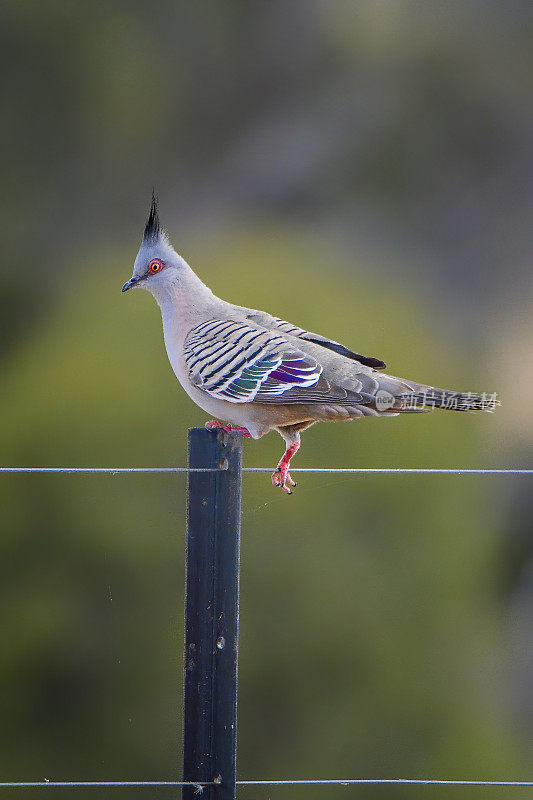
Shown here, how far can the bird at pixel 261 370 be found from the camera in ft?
4.76

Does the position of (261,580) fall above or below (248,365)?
below

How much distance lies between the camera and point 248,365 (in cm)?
155

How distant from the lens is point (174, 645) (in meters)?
2.80

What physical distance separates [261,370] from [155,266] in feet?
1.04

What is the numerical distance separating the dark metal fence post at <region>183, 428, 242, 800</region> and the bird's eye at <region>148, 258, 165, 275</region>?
581 mm

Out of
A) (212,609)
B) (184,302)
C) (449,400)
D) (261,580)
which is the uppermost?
(184,302)

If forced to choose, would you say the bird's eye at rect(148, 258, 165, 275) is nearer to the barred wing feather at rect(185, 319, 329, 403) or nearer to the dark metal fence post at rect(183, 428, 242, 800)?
the barred wing feather at rect(185, 319, 329, 403)

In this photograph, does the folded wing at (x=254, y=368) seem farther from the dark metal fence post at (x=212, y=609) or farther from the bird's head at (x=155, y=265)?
the dark metal fence post at (x=212, y=609)

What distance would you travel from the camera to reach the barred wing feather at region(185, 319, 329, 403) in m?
1.51

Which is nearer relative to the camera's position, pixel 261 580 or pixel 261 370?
pixel 261 370

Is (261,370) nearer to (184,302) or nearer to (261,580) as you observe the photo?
(184,302)

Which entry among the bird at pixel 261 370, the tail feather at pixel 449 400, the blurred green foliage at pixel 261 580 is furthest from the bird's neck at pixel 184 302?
the blurred green foliage at pixel 261 580

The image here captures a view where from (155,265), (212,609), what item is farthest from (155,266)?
(212,609)

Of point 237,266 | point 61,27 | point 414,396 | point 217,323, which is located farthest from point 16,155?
point 414,396
